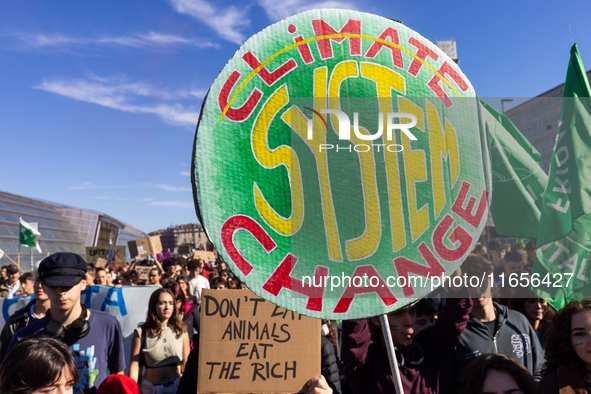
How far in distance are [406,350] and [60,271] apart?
213 cm

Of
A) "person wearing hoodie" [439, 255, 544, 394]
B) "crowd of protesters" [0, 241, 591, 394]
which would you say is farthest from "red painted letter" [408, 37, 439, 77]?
"person wearing hoodie" [439, 255, 544, 394]

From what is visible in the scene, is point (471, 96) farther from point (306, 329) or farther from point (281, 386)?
point (281, 386)

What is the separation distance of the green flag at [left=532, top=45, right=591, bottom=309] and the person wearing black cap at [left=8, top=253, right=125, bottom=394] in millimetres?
3001

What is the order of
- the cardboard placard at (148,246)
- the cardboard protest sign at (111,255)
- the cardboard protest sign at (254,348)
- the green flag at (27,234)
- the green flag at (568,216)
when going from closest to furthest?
1. the cardboard protest sign at (254,348)
2. the green flag at (568,216)
3. the cardboard placard at (148,246)
4. the green flag at (27,234)
5. the cardboard protest sign at (111,255)

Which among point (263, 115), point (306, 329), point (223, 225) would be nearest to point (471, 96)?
point (263, 115)

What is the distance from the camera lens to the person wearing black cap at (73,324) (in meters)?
2.55

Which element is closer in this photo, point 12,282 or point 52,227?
point 12,282

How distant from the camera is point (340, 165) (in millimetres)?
1235

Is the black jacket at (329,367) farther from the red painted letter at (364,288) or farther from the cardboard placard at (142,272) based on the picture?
the cardboard placard at (142,272)

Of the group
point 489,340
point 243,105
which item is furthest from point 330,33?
point 489,340

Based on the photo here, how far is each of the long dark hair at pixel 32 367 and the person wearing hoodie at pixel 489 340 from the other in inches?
94.1

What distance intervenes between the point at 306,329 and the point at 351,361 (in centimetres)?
34

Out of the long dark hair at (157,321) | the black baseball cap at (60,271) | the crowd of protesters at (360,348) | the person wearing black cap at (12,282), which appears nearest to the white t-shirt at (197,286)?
the long dark hair at (157,321)

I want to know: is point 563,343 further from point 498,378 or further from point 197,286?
point 197,286
